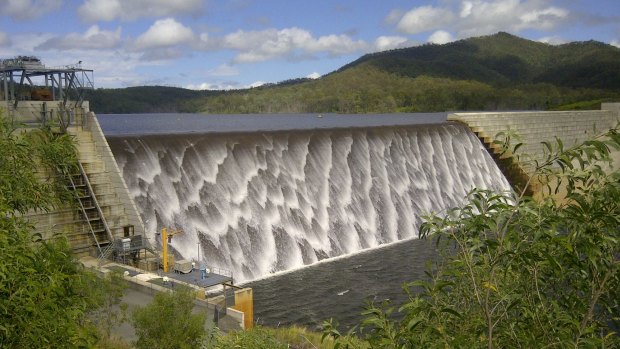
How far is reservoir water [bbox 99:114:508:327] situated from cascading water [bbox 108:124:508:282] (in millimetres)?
64

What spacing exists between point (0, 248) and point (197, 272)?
53.0 ft

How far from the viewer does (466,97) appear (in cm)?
17675

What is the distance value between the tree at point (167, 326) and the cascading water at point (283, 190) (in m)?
11.6

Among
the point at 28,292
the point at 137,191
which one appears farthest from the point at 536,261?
the point at 137,191

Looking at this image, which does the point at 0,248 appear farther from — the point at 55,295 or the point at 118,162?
the point at 118,162

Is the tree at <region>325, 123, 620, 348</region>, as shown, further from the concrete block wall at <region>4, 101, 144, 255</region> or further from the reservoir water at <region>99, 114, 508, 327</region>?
the concrete block wall at <region>4, 101, 144, 255</region>

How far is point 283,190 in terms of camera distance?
32875 mm

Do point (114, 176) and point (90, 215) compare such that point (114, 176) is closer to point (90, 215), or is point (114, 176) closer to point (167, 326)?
point (90, 215)

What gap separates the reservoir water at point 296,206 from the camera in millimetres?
26719

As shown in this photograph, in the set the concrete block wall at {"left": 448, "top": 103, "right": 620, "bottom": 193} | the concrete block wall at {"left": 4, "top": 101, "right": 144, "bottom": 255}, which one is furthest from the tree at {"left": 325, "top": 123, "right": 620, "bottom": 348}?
the concrete block wall at {"left": 448, "top": 103, "right": 620, "bottom": 193}

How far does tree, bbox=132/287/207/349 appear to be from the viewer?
14.8 m

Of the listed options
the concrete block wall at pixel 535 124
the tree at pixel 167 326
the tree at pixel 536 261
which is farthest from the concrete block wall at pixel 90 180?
the concrete block wall at pixel 535 124

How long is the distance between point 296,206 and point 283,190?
112 centimetres

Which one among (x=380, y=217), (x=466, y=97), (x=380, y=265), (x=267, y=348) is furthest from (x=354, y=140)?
Answer: (x=466, y=97)
